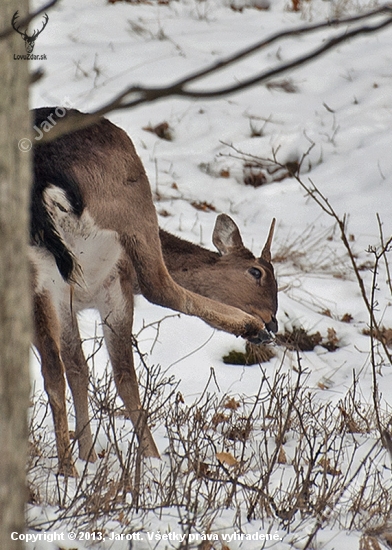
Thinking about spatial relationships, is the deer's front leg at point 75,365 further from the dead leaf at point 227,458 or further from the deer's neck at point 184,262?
the dead leaf at point 227,458

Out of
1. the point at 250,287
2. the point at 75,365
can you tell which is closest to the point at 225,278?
the point at 250,287

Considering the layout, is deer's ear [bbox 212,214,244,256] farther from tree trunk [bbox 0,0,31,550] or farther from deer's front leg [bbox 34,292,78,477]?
tree trunk [bbox 0,0,31,550]

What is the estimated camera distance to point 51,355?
4430 mm

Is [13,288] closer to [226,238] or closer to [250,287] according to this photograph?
[250,287]

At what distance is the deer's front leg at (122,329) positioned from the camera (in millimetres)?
4980

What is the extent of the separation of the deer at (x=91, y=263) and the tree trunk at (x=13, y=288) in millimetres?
2466

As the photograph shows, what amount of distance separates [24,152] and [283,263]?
725cm

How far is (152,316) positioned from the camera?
713 cm

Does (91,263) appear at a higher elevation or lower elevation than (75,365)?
higher

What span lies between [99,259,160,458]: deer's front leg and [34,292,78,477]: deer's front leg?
22.2 inches

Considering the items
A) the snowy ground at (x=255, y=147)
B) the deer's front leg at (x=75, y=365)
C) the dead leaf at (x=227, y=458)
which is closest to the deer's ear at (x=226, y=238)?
the snowy ground at (x=255, y=147)

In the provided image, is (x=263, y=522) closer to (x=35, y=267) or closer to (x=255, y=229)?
(x=35, y=267)

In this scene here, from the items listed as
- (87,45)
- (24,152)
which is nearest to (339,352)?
(24,152)

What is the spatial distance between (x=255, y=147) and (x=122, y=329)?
6.03 metres
